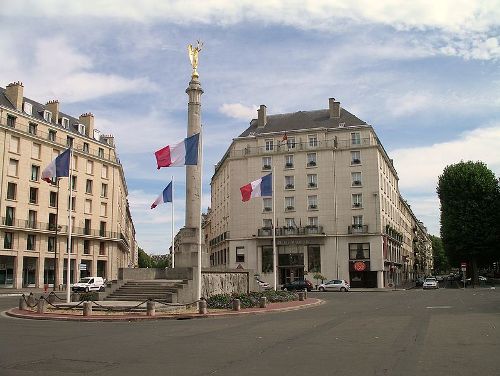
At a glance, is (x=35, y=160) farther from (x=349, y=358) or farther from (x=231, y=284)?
(x=349, y=358)

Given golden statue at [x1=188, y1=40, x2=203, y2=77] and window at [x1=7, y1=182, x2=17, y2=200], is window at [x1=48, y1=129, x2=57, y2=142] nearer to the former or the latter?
window at [x1=7, y1=182, x2=17, y2=200]

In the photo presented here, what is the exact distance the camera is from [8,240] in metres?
57.5

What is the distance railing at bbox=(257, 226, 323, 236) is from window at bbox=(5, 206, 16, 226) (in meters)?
29.8

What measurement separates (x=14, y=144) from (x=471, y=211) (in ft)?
181

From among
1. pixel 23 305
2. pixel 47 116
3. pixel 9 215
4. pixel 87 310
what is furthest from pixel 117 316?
pixel 47 116

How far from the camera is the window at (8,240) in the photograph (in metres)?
57.0

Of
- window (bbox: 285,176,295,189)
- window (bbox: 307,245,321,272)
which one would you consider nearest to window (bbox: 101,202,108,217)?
window (bbox: 285,176,295,189)

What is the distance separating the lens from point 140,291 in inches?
1149

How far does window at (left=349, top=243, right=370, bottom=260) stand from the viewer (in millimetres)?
63638

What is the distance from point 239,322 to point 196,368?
9999 millimetres

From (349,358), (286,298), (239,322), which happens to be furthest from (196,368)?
(286,298)

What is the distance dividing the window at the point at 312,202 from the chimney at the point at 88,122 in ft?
108

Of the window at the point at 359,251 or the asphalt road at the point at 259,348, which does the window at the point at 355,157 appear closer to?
the window at the point at 359,251

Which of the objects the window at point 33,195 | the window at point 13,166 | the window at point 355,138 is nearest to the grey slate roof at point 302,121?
the window at point 355,138
